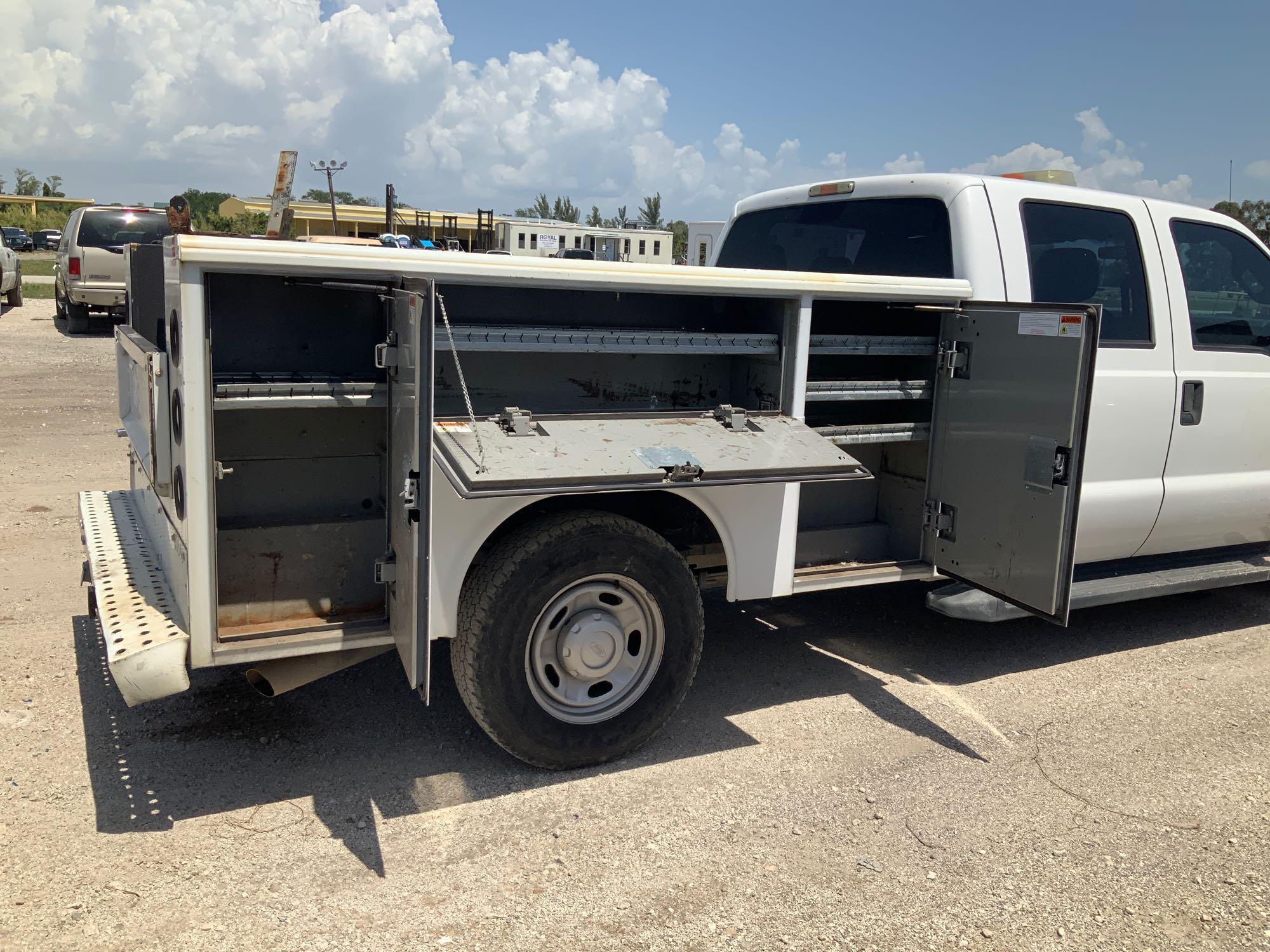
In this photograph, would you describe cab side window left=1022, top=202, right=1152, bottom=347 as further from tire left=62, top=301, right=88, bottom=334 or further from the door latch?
tire left=62, top=301, right=88, bottom=334

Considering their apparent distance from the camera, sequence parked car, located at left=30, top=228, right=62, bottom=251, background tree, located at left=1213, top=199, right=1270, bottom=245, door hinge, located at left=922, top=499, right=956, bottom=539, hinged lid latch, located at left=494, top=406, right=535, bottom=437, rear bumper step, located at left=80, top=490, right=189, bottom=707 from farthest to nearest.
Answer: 1. parked car, located at left=30, top=228, right=62, bottom=251
2. background tree, located at left=1213, top=199, right=1270, bottom=245
3. door hinge, located at left=922, top=499, right=956, bottom=539
4. hinged lid latch, located at left=494, top=406, right=535, bottom=437
5. rear bumper step, located at left=80, top=490, right=189, bottom=707

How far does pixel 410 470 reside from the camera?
3.21 m

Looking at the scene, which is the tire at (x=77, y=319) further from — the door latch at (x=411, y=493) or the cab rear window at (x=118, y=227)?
the door latch at (x=411, y=493)

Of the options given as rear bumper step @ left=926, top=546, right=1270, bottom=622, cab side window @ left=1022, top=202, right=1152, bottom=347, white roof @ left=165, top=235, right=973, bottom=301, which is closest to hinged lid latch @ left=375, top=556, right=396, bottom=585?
white roof @ left=165, top=235, right=973, bottom=301

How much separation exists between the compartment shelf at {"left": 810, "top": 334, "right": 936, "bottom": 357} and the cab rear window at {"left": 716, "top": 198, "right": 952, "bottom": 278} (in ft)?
1.06

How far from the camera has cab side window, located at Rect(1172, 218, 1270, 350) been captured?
5.31 meters

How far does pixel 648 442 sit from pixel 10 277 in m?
20.7

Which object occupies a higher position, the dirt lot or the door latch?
the door latch

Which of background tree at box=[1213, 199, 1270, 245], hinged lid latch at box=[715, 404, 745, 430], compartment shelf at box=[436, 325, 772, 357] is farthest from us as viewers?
background tree at box=[1213, 199, 1270, 245]

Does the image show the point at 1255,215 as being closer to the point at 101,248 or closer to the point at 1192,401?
the point at 1192,401

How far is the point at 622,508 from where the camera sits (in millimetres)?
4195

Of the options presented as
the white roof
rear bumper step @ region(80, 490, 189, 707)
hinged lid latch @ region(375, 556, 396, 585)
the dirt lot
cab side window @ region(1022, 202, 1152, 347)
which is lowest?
the dirt lot

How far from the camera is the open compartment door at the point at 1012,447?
4.09 metres

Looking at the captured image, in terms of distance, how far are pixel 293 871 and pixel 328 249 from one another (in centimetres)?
190
